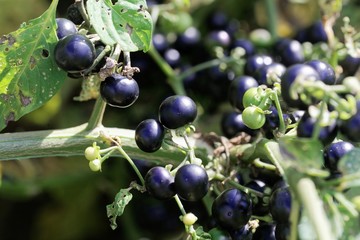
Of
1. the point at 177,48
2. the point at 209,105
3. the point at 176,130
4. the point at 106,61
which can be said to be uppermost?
the point at 106,61

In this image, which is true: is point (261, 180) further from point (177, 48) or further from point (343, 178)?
point (177, 48)

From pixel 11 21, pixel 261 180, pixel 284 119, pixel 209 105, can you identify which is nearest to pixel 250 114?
pixel 284 119

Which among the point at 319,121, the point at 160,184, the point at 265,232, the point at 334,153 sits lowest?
the point at 265,232

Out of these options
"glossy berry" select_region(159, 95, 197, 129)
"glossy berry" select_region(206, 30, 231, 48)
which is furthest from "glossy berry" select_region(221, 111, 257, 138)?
"glossy berry" select_region(206, 30, 231, 48)

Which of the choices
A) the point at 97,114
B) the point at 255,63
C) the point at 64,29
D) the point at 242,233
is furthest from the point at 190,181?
the point at 255,63

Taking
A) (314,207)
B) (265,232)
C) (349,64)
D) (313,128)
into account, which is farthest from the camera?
(349,64)

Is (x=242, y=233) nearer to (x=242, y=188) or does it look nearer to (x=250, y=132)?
(x=242, y=188)

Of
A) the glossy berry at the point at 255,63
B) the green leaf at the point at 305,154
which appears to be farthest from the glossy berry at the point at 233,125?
the green leaf at the point at 305,154
